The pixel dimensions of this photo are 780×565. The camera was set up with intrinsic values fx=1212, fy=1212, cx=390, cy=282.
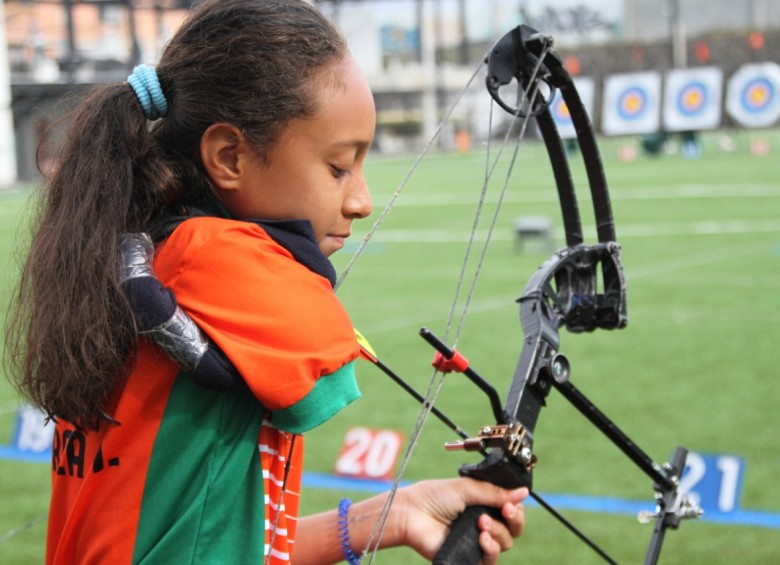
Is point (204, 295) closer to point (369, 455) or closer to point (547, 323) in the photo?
point (547, 323)

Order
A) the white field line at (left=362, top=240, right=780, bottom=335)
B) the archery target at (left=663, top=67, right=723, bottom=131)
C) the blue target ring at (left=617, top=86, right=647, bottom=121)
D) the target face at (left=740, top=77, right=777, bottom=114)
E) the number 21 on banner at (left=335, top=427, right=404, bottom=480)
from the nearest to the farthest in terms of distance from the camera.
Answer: the number 21 on banner at (left=335, top=427, right=404, bottom=480), the white field line at (left=362, top=240, right=780, bottom=335), the archery target at (left=663, top=67, right=723, bottom=131), the target face at (left=740, top=77, right=777, bottom=114), the blue target ring at (left=617, top=86, right=647, bottom=121)

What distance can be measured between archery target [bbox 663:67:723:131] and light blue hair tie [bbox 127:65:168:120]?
2278cm

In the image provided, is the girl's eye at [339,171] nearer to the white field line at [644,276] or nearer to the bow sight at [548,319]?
the bow sight at [548,319]

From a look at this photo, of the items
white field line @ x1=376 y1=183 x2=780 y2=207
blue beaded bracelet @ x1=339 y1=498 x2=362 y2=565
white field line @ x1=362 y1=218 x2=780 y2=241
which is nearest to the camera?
blue beaded bracelet @ x1=339 y1=498 x2=362 y2=565

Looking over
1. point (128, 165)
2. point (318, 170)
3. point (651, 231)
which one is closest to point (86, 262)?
point (128, 165)

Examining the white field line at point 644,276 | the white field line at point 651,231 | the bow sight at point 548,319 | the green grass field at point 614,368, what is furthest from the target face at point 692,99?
the bow sight at point 548,319

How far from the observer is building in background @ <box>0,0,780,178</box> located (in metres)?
24.2

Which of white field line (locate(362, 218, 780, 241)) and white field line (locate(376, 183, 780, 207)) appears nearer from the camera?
white field line (locate(362, 218, 780, 241))

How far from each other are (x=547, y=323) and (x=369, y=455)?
2418 mm

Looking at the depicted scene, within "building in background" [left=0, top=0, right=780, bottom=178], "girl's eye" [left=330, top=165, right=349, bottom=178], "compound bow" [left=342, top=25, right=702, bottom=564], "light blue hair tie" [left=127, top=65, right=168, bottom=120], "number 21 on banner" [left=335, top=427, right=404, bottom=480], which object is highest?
"light blue hair tie" [left=127, top=65, right=168, bottom=120]

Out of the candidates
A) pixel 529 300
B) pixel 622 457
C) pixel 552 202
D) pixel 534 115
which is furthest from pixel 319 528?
pixel 552 202

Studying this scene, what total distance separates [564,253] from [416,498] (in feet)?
1.42

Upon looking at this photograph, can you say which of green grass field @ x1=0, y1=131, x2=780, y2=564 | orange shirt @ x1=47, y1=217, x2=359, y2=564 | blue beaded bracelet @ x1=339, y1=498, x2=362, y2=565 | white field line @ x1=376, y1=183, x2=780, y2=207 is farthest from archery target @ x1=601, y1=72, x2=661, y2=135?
orange shirt @ x1=47, y1=217, x2=359, y2=564

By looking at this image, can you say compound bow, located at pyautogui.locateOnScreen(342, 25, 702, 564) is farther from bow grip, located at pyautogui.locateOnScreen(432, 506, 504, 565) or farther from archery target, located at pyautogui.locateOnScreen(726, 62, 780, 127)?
archery target, located at pyautogui.locateOnScreen(726, 62, 780, 127)
